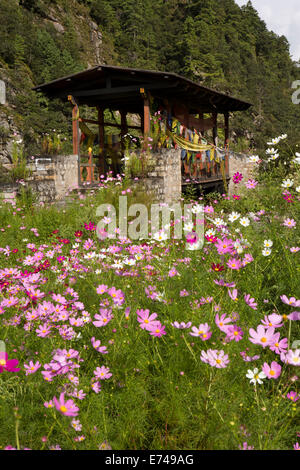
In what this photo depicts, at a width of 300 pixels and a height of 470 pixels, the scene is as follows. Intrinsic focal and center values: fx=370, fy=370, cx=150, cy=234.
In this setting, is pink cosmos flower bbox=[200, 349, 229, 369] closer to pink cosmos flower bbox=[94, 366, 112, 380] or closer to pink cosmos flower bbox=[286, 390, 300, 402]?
pink cosmos flower bbox=[286, 390, 300, 402]

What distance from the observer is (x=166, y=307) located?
196cm

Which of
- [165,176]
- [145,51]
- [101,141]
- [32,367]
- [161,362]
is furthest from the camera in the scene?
[145,51]

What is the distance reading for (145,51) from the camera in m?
43.2

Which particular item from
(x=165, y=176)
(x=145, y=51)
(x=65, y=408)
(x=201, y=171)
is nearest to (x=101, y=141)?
(x=201, y=171)

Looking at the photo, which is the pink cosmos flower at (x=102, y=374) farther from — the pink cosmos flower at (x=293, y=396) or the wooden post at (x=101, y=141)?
the wooden post at (x=101, y=141)

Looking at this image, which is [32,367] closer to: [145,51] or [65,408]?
[65,408]

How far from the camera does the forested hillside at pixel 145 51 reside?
2313 cm

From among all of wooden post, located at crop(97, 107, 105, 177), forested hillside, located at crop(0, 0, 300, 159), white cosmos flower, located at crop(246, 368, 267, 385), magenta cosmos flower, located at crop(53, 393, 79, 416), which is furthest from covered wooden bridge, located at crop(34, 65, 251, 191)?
forested hillside, located at crop(0, 0, 300, 159)

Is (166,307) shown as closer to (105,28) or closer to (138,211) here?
(138,211)

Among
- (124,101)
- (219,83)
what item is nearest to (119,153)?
(124,101)

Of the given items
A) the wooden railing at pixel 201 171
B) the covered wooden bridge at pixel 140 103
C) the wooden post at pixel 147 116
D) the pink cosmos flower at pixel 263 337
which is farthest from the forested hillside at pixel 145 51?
the pink cosmos flower at pixel 263 337

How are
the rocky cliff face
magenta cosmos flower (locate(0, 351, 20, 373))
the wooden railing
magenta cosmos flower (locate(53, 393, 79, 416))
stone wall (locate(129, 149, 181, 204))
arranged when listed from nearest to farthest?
magenta cosmos flower (locate(53, 393, 79, 416)) < magenta cosmos flower (locate(0, 351, 20, 373)) < stone wall (locate(129, 149, 181, 204)) < the wooden railing < the rocky cliff face

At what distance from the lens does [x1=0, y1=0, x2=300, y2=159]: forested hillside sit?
23128mm

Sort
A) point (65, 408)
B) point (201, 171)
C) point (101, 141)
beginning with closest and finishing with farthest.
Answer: point (65, 408) → point (101, 141) → point (201, 171)
